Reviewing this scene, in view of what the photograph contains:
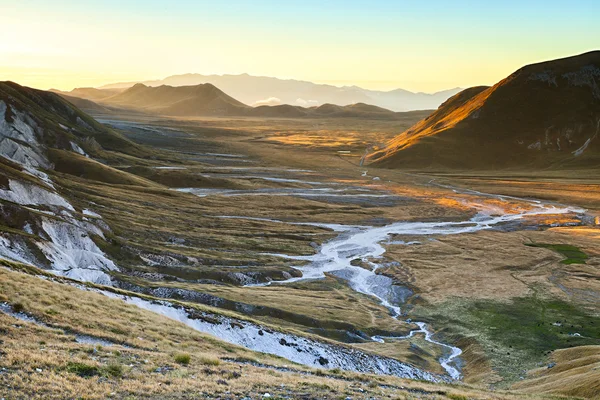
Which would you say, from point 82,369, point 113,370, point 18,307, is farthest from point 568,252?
point 82,369

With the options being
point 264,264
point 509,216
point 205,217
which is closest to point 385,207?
point 509,216

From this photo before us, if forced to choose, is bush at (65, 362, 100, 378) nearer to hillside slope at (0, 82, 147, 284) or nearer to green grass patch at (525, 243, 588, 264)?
hillside slope at (0, 82, 147, 284)

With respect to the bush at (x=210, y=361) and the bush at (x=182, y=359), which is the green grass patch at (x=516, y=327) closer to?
the bush at (x=210, y=361)

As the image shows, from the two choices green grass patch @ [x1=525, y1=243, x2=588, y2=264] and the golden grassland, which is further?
green grass patch @ [x1=525, y1=243, x2=588, y2=264]

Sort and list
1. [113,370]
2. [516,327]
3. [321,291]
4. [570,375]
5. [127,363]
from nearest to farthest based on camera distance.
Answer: [113,370]
[127,363]
[570,375]
[516,327]
[321,291]

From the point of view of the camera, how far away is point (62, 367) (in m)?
22.5

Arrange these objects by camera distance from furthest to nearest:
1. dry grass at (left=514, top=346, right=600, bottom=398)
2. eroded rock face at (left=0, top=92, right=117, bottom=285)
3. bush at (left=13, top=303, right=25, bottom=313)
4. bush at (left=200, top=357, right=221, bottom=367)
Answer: eroded rock face at (left=0, top=92, right=117, bottom=285)
dry grass at (left=514, top=346, right=600, bottom=398)
bush at (left=13, top=303, right=25, bottom=313)
bush at (left=200, top=357, right=221, bottom=367)

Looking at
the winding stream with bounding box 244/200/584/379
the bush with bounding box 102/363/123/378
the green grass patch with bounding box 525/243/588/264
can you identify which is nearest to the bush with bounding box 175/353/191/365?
the bush with bounding box 102/363/123/378

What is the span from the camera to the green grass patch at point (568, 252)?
97.9m

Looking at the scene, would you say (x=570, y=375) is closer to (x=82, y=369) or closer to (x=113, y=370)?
(x=113, y=370)

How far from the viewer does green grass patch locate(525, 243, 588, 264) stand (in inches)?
3853

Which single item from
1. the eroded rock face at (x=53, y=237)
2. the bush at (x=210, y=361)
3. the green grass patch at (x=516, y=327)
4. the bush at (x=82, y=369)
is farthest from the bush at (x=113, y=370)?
the green grass patch at (x=516, y=327)

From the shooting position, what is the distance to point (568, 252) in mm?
104688

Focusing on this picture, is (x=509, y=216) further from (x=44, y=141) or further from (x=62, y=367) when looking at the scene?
(x=62, y=367)
